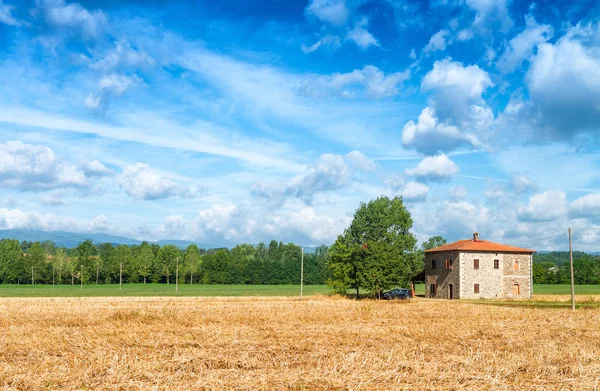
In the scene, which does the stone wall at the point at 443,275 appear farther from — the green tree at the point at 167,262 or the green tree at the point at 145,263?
the green tree at the point at 145,263

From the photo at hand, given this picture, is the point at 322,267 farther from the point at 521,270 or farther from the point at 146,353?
the point at 146,353

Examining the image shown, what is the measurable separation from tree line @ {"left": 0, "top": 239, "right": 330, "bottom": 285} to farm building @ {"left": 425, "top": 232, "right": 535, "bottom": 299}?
3007 inches

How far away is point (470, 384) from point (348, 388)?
3.01 meters

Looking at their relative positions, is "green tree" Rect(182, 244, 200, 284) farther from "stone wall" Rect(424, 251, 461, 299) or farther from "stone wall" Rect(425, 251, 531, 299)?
"stone wall" Rect(425, 251, 531, 299)

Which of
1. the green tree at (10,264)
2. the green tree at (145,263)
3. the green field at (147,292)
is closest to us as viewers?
the green field at (147,292)

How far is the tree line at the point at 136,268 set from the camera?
150 m

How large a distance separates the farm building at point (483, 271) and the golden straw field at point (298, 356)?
154ft

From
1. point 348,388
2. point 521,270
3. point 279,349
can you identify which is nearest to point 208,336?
point 279,349

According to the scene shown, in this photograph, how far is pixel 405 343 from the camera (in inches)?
867

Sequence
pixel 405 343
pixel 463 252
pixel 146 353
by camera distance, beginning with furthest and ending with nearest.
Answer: pixel 463 252 → pixel 405 343 → pixel 146 353

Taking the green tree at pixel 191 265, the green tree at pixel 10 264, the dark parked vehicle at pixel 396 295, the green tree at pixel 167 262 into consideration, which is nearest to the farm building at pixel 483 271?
the dark parked vehicle at pixel 396 295

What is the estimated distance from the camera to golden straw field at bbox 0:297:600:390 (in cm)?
1364

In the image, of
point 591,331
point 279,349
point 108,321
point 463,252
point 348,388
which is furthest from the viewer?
point 463,252

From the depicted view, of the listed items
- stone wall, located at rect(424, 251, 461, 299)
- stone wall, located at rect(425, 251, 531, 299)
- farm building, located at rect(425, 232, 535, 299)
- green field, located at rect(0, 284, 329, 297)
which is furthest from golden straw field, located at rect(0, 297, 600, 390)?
green field, located at rect(0, 284, 329, 297)
